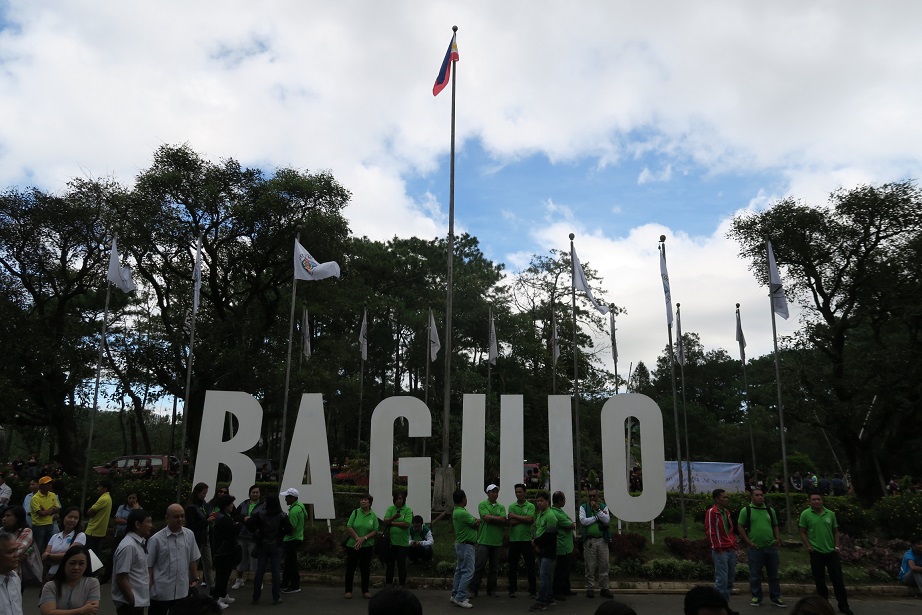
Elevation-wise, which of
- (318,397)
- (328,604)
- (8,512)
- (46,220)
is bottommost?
(328,604)

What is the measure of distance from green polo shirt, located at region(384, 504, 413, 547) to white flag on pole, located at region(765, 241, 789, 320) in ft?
35.0

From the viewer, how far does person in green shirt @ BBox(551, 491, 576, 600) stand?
9.29 m

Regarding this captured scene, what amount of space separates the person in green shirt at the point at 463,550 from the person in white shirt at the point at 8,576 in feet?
19.1

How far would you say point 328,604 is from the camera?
9.41 metres

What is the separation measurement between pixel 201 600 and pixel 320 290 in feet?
78.1

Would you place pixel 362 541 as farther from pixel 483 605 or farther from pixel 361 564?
pixel 483 605

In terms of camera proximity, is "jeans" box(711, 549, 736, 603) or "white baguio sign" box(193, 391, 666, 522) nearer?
"jeans" box(711, 549, 736, 603)

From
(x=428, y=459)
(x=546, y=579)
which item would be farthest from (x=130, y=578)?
(x=428, y=459)

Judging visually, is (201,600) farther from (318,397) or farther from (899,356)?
(899,356)

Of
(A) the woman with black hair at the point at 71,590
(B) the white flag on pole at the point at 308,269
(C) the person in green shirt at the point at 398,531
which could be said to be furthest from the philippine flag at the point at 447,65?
(A) the woman with black hair at the point at 71,590

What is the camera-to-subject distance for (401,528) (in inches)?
388

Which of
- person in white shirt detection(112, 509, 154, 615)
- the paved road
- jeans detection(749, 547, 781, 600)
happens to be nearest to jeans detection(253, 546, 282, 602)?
the paved road

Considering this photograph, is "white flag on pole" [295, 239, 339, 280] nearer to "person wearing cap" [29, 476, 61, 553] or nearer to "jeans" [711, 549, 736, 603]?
"person wearing cap" [29, 476, 61, 553]

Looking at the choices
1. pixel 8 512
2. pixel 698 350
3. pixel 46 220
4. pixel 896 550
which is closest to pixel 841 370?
pixel 896 550
